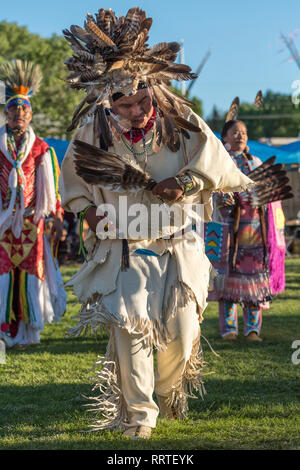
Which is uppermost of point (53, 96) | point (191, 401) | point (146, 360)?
point (53, 96)

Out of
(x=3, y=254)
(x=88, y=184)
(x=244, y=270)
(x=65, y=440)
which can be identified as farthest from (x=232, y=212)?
(x=65, y=440)

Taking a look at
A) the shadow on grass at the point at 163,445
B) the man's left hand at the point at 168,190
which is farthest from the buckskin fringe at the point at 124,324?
the man's left hand at the point at 168,190

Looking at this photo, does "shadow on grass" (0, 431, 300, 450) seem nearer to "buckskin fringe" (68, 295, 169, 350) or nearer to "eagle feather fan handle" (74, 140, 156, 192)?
"buckskin fringe" (68, 295, 169, 350)

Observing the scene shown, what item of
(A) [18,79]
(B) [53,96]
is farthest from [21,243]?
(B) [53,96]

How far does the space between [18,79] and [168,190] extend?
355 centimetres

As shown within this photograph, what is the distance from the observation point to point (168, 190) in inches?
132

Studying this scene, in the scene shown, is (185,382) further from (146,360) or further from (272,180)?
(272,180)

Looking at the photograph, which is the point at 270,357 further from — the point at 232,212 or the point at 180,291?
the point at 180,291

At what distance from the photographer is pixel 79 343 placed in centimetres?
634

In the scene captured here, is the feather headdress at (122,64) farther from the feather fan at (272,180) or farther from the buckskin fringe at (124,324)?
the feather fan at (272,180)

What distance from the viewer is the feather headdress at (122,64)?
3.38 meters

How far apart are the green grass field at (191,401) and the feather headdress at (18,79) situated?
2268 mm

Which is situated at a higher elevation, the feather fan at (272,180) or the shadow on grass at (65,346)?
the feather fan at (272,180)
